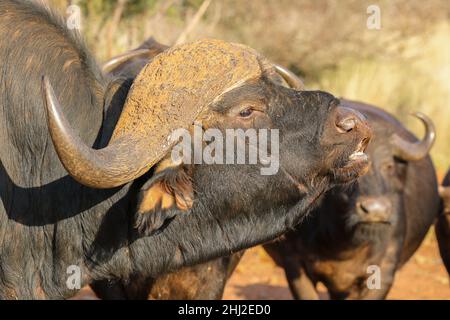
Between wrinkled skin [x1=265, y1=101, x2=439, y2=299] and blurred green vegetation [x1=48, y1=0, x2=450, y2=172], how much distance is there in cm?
808

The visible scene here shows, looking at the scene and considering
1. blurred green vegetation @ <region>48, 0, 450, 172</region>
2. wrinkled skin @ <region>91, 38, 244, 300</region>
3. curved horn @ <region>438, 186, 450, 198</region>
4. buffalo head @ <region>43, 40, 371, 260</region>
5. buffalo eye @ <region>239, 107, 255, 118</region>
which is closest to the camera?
buffalo head @ <region>43, 40, 371, 260</region>

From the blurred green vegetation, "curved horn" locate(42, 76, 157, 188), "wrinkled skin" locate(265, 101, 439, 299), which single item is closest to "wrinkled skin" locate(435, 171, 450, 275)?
"wrinkled skin" locate(265, 101, 439, 299)

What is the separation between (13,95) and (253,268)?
8229 millimetres

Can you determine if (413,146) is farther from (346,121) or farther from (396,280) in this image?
(346,121)

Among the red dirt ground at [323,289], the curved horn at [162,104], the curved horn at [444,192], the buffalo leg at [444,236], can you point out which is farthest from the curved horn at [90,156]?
the red dirt ground at [323,289]

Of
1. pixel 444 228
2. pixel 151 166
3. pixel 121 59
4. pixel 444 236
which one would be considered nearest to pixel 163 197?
pixel 151 166

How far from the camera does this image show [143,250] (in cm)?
498

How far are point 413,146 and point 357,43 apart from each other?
11.2 metres

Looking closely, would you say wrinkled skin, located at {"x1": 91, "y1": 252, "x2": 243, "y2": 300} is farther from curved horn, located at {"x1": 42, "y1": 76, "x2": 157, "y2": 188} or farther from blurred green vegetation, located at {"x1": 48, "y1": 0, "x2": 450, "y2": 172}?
blurred green vegetation, located at {"x1": 48, "y1": 0, "x2": 450, "y2": 172}

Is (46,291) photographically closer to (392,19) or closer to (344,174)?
(344,174)

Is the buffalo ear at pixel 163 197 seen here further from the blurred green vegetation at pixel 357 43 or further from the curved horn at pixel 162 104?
the blurred green vegetation at pixel 357 43

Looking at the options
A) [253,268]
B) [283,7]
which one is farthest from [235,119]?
[283,7]

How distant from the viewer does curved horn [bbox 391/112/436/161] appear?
29.7 feet

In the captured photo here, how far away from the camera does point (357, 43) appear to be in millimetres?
20156
